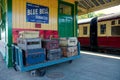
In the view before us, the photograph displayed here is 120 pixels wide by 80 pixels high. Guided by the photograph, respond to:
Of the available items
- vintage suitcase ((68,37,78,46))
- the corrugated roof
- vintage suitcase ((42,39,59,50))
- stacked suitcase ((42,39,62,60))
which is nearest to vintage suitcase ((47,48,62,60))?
stacked suitcase ((42,39,62,60))

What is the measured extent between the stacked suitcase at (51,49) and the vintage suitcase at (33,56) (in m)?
0.33

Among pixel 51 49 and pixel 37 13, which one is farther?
pixel 37 13

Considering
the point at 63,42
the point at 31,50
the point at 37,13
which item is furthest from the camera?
the point at 37,13

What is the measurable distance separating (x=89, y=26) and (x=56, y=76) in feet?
22.4

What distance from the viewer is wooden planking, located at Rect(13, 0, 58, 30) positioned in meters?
5.12

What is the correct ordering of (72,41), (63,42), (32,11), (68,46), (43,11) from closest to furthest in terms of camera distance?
(68,46) → (63,42) → (72,41) → (32,11) → (43,11)

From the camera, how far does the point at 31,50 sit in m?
3.88

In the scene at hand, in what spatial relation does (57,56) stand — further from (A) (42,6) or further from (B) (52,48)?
(A) (42,6)

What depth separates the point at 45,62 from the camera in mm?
4242

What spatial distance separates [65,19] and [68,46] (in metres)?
2.20

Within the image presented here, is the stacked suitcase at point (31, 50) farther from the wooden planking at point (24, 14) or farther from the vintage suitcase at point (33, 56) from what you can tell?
the wooden planking at point (24, 14)

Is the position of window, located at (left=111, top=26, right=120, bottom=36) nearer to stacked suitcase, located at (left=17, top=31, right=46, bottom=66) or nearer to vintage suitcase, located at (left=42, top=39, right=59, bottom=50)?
vintage suitcase, located at (left=42, top=39, right=59, bottom=50)

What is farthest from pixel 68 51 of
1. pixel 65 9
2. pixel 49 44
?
pixel 65 9

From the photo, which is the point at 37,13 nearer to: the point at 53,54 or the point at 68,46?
the point at 68,46
